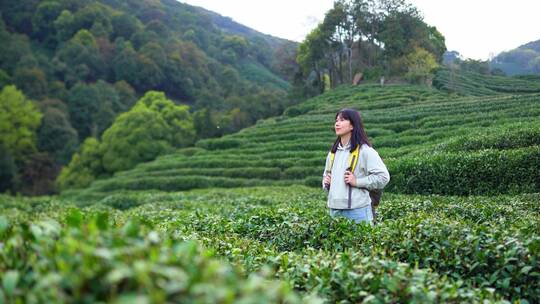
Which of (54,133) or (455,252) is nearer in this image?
(455,252)

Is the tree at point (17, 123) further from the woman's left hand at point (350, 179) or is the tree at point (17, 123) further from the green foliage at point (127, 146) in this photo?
the woman's left hand at point (350, 179)

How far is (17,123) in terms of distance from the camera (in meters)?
53.1

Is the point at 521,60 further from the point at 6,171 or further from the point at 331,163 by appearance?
the point at 331,163

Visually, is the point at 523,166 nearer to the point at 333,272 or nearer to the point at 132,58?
the point at 333,272

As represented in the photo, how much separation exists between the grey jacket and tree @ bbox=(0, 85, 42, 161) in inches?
2044

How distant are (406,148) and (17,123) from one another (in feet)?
155

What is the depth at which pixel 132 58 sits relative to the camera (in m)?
76.1

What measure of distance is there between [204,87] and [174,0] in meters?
70.5

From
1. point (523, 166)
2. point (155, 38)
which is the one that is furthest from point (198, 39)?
point (523, 166)

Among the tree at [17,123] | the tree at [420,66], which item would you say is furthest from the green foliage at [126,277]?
the tree at [17,123]

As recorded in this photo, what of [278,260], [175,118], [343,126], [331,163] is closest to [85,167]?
[175,118]

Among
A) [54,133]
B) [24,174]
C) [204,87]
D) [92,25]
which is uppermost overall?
[92,25]

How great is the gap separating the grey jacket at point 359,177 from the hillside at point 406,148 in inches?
325

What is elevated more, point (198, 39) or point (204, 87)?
point (198, 39)
